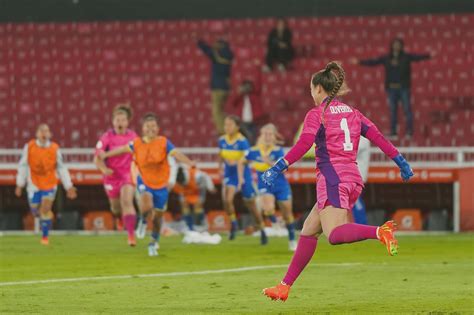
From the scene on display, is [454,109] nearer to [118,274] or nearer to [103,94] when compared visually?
[103,94]

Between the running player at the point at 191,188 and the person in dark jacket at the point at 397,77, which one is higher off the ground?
the person in dark jacket at the point at 397,77

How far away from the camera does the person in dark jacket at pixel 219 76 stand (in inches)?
1179

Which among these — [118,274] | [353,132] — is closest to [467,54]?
[118,274]

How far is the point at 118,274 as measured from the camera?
14625 millimetres

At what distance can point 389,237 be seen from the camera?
9844mm

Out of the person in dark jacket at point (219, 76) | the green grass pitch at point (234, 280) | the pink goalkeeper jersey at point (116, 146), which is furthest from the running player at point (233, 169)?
the person in dark jacket at point (219, 76)

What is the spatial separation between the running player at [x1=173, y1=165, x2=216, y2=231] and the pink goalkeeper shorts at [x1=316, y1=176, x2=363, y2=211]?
14371 mm

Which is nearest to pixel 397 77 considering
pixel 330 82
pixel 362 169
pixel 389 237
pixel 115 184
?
pixel 362 169

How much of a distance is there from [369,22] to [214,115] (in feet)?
14.6

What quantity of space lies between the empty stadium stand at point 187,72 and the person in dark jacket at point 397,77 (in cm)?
50

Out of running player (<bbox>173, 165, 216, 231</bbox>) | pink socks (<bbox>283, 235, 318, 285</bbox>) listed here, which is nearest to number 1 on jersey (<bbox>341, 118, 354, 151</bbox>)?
pink socks (<bbox>283, 235, 318, 285</bbox>)

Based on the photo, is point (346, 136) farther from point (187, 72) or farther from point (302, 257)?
point (187, 72)

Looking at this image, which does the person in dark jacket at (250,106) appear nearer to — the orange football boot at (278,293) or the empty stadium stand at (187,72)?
the empty stadium stand at (187,72)

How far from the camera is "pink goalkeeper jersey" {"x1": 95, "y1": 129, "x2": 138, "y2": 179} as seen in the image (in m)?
20.3
